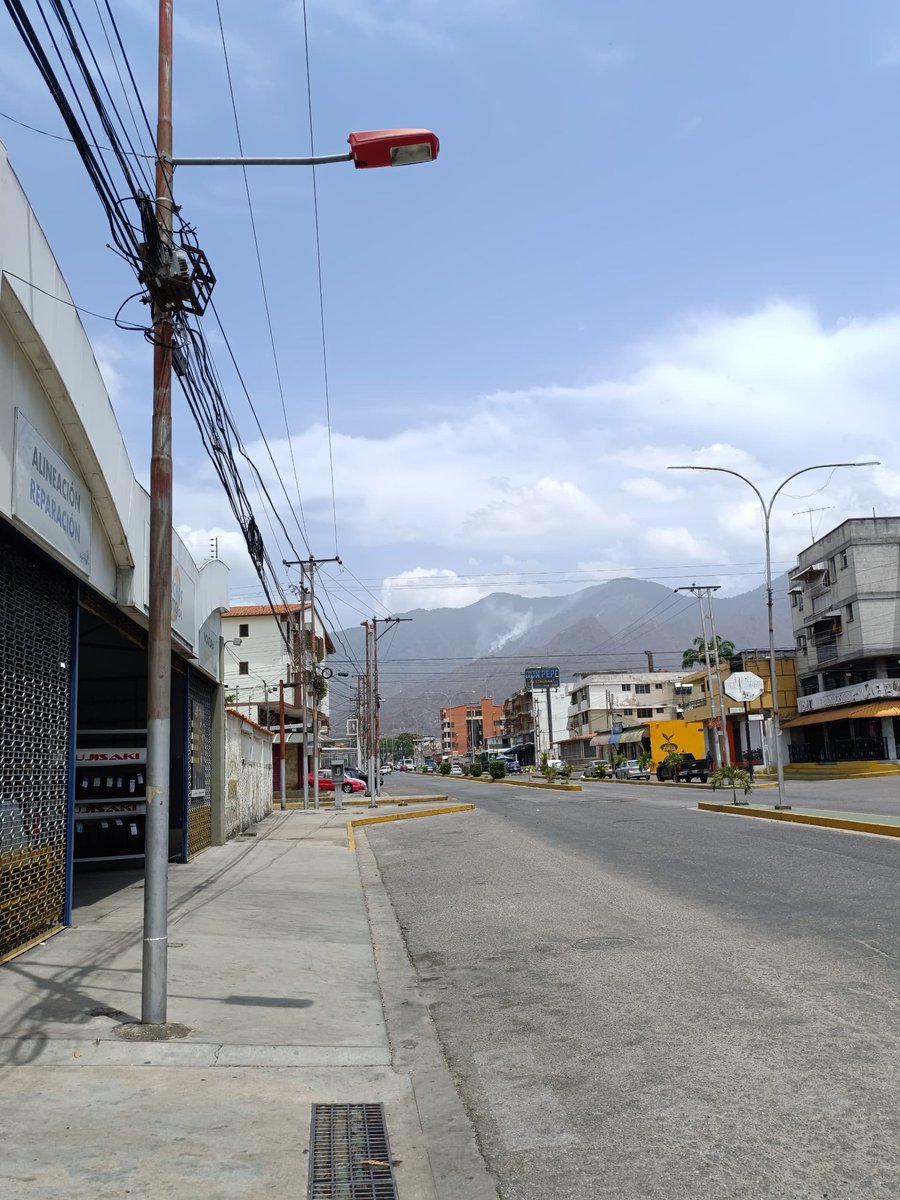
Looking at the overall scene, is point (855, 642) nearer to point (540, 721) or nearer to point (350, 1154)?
point (350, 1154)

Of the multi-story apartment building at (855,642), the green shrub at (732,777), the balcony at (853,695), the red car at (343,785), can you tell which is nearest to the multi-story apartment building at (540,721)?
the red car at (343,785)

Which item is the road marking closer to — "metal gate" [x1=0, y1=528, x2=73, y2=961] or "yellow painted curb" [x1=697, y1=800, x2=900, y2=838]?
"metal gate" [x1=0, y1=528, x2=73, y2=961]

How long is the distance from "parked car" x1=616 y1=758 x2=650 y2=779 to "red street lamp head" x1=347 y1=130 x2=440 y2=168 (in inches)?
2317

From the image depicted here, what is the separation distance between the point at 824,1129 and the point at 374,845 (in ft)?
60.9

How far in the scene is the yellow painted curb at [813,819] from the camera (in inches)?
700

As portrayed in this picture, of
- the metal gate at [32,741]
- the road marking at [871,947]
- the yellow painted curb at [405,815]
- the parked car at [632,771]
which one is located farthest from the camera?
the parked car at [632,771]

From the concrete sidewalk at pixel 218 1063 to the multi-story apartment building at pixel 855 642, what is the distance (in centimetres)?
4977

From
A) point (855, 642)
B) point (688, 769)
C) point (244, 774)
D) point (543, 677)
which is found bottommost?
point (688, 769)

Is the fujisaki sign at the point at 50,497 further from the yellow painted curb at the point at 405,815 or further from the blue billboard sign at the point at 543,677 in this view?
the blue billboard sign at the point at 543,677

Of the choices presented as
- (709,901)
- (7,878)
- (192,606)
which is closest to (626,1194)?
(7,878)

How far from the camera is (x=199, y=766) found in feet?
62.2

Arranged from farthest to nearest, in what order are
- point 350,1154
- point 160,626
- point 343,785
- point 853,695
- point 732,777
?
point 343,785, point 853,695, point 732,777, point 160,626, point 350,1154

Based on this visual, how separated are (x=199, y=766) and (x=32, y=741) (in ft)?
33.0

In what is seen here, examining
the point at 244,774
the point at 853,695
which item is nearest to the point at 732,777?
the point at 244,774
